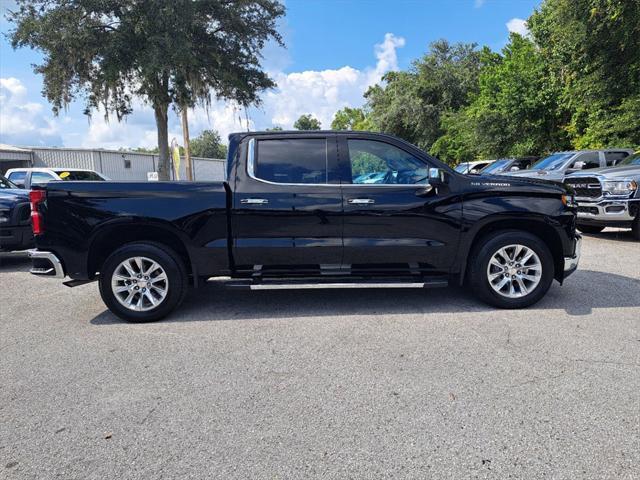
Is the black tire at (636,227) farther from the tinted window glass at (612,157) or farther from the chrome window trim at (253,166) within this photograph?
the chrome window trim at (253,166)

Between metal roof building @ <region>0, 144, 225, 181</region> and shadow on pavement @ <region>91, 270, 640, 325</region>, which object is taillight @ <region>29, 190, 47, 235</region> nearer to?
shadow on pavement @ <region>91, 270, 640, 325</region>

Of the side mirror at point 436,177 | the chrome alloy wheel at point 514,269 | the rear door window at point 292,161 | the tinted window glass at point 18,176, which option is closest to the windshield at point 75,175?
Answer: the tinted window glass at point 18,176

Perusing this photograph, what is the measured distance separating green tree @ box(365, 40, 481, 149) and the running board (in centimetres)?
3154

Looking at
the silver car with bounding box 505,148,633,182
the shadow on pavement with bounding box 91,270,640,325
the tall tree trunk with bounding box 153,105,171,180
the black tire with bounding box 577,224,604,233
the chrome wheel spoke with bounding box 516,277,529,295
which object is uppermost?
the tall tree trunk with bounding box 153,105,171,180

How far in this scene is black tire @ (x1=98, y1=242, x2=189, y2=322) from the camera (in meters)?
4.65

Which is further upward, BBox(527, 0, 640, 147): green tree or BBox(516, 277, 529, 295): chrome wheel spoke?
BBox(527, 0, 640, 147): green tree

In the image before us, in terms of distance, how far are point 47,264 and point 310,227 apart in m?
2.75

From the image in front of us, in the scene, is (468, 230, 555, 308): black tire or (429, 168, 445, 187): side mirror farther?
(468, 230, 555, 308): black tire

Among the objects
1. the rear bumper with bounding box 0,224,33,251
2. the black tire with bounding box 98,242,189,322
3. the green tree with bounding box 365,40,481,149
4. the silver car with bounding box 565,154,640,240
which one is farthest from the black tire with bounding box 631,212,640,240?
the green tree with bounding box 365,40,481,149

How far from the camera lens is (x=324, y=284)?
15.6ft

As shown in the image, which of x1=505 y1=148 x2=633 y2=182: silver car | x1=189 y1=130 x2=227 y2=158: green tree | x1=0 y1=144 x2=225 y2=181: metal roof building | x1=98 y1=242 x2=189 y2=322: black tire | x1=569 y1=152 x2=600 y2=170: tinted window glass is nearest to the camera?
x1=98 y1=242 x2=189 y2=322: black tire

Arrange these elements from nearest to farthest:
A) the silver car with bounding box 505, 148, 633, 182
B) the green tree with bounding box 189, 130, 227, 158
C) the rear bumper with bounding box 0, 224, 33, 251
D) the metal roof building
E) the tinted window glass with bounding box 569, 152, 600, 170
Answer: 1. the rear bumper with bounding box 0, 224, 33, 251
2. the silver car with bounding box 505, 148, 633, 182
3. the tinted window glass with bounding box 569, 152, 600, 170
4. the metal roof building
5. the green tree with bounding box 189, 130, 227, 158

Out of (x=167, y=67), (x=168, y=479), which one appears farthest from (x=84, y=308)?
(x=167, y=67)

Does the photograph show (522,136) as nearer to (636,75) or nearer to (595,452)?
(636,75)
